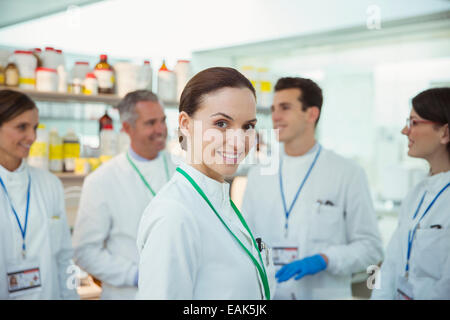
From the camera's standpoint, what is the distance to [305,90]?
2045 mm

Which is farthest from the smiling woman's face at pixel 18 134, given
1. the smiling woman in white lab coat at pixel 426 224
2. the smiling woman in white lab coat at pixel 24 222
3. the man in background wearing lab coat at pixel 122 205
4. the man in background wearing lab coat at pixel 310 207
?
the smiling woman in white lab coat at pixel 426 224

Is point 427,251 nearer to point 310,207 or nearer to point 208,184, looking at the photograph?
point 310,207

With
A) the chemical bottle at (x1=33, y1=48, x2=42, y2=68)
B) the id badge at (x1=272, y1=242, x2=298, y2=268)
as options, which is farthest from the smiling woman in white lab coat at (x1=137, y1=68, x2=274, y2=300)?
the chemical bottle at (x1=33, y1=48, x2=42, y2=68)

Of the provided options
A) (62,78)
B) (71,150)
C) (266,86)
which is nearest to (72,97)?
(62,78)

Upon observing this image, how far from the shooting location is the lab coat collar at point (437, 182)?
5.33 ft

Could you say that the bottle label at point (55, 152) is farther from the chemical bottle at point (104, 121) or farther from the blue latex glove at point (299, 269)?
the blue latex glove at point (299, 269)

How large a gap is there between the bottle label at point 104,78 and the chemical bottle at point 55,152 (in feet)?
1.51

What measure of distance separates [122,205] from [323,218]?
0.95 m

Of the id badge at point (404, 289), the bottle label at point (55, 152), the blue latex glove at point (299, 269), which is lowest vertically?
the id badge at point (404, 289)

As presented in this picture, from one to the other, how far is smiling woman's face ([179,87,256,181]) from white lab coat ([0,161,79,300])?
126cm

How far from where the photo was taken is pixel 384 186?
4121 millimetres

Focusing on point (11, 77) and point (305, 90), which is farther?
point (11, 77)

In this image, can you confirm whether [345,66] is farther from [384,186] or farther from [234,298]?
[234,298]
